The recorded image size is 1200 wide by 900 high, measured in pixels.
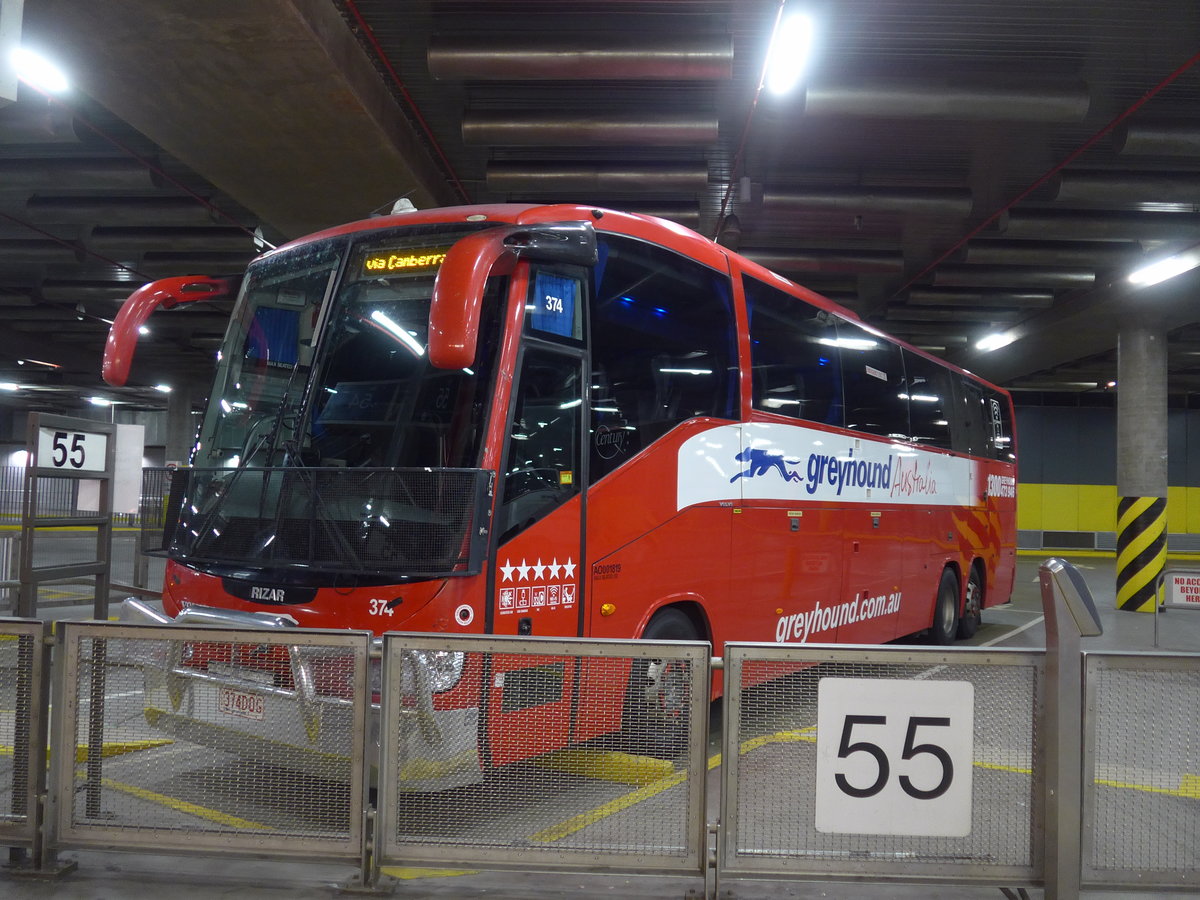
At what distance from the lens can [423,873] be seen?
4320 millimetres

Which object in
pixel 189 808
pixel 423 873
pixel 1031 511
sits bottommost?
pixel 423 873

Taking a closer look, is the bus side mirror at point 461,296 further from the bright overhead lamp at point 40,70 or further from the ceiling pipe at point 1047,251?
the ceiling pipe at point 1047,251

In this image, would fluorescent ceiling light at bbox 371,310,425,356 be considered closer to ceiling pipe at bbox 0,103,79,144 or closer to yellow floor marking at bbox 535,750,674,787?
yellow floor marking at bbox 535,750,674,787

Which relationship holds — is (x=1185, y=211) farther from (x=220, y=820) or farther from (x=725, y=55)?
(x=220, y=820)

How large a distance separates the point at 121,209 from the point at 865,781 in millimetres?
14017

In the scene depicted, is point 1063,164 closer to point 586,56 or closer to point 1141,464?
point 586,56

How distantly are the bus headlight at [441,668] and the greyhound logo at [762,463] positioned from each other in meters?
3.31

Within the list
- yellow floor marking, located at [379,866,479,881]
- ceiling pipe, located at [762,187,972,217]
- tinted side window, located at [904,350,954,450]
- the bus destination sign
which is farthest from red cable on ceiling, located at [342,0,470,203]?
yellow floor marking, located at [379,866,479,881]

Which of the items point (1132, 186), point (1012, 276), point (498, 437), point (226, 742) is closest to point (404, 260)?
point (498, 437)

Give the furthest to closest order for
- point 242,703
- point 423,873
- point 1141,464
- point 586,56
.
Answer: point 1141,464 → point 586,56 → point 423,873 → point 242,703

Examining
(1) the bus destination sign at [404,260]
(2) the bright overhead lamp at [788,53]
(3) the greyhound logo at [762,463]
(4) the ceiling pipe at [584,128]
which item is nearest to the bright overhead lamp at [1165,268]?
(2) the bright overhead lamp at [788,53]

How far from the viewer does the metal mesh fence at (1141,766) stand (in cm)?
384

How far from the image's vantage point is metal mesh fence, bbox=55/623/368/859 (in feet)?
13.1

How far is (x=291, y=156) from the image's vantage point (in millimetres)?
9812
